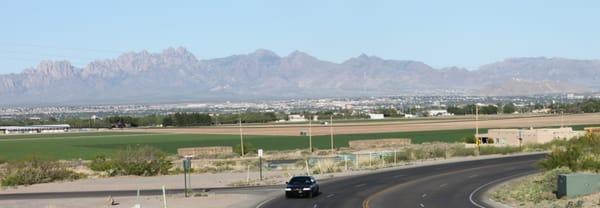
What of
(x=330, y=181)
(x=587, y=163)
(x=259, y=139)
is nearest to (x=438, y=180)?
(x=330, y=181)

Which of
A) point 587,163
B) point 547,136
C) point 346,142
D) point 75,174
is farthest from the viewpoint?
point 346,142

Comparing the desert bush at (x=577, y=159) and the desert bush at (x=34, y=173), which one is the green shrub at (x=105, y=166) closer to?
the desert bush at (x=34, y=173)

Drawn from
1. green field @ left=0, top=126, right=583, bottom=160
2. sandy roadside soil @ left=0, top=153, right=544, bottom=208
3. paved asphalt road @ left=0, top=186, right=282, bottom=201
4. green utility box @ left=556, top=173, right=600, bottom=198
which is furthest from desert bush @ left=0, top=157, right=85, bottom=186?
green utility box @ left=556, top=173, right=600, bottom=198

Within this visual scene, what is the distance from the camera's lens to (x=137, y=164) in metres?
83.0

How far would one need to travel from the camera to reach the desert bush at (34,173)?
7400cm

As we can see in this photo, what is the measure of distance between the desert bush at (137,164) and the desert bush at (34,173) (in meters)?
4.42

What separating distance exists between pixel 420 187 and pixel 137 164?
115 feet

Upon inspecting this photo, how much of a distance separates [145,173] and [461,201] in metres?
42.0

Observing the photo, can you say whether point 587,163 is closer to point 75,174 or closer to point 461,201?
point 461,201

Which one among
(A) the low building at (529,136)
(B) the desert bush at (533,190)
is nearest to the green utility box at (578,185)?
(B) the desert bush at (533,190)

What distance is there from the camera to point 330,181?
214 feet

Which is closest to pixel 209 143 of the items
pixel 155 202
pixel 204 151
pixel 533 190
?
pixel 204 151

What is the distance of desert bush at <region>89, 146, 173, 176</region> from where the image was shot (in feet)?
271

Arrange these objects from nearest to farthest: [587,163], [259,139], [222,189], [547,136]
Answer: [587,163]
[222,189]
[547,136]
[259,139]
